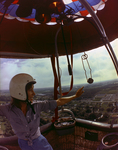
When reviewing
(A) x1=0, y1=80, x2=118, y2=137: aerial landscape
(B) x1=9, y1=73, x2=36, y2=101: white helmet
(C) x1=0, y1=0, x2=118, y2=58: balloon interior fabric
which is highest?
(C) x1=0, y1=0, x2=118, y2=58: balloon interior fabric

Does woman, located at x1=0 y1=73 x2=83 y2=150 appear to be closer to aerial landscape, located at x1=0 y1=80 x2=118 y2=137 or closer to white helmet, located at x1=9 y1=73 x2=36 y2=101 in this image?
white helmet, located at x1=9 y1=73 x2=36 y2=101

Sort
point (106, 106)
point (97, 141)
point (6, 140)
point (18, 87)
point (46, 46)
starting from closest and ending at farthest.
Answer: point (18, 87), point (6, 140), point (97, 141), point (46, 46), point (106, 106)

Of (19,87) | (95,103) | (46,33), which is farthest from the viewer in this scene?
(95,103)

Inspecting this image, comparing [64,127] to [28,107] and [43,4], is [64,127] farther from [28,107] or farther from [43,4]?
[43,4]

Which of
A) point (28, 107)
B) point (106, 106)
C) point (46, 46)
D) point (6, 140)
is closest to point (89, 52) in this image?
point (46, 46)

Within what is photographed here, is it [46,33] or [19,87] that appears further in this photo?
[46,33]

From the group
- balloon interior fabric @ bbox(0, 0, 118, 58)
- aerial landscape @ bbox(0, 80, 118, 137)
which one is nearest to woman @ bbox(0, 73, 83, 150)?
balloon interior fabric @ bbox(0, 0, 118, 58)

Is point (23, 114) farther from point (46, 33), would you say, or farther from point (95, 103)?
point (95, 103)

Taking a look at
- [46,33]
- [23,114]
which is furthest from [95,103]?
[23,114]

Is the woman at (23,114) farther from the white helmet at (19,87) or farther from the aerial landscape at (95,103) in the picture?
the aerial landscape at (95,103)
